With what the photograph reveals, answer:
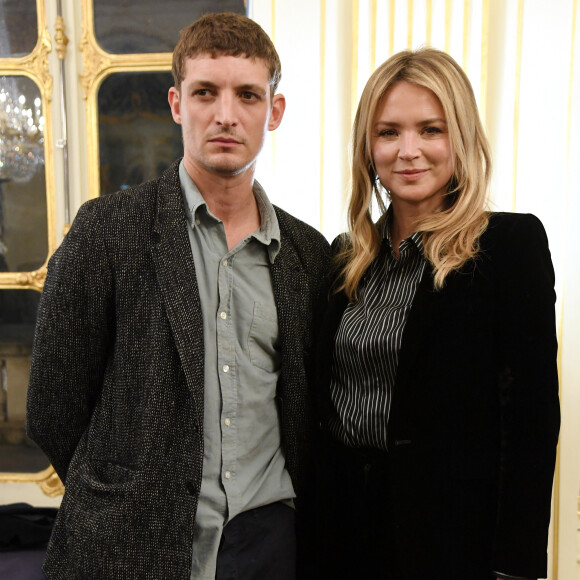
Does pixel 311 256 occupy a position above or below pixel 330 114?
below

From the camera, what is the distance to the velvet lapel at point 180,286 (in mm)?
1256

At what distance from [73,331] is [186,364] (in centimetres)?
28

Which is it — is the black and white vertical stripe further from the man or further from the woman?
the man

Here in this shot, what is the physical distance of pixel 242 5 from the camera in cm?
258

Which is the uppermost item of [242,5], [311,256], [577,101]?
[242,5]

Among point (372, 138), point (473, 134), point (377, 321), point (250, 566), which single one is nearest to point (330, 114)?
point (372, 138)

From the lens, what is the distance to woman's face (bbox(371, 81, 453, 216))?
139cm

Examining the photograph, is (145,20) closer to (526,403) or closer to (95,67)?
(95,67)

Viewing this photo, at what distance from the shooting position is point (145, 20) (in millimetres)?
2641

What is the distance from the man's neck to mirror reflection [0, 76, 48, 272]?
162cm

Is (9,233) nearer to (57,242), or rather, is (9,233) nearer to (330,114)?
(57,242)

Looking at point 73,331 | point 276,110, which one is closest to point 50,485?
point 73,331

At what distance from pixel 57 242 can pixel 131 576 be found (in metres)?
1.89

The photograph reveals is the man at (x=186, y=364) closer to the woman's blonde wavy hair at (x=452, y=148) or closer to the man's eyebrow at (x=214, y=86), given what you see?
the man's eyebrow at (x=214, y=86)
